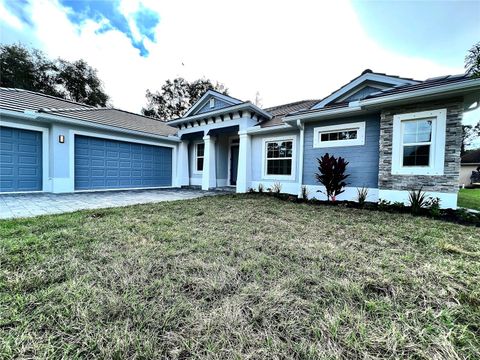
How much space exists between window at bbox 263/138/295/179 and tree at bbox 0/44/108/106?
→ 842 inches

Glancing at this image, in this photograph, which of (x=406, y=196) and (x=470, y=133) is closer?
(x=406, y=196)

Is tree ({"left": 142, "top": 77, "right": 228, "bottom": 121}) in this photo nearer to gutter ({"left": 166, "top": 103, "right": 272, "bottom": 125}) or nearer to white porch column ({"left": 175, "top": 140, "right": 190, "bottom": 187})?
white porch column ({"left": 175, "top": 140, "right": 190, "bottom": 187})

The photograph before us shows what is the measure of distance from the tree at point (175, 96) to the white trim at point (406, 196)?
21.6 m

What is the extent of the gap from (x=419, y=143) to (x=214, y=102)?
27.1 feet

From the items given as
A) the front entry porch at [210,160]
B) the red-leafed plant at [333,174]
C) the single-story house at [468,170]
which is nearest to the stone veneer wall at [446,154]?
the red-leafed plant at [333,174]

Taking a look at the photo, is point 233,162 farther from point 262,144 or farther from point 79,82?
point 79,82

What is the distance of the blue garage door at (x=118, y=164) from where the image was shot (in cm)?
819

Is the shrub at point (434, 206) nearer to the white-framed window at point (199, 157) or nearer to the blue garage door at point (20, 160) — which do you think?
the white-framed window at point (199, 157)

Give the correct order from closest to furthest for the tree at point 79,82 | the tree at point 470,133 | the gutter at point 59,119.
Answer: the gutter at point 59,119
the tree at point 79,82
the tree at point 470,133

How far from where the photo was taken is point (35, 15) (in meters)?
8.72

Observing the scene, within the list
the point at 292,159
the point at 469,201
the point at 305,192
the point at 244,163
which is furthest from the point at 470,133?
the point at 244,163

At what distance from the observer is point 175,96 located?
2419 cm

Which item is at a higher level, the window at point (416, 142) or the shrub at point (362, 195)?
the window at point (416, 142)

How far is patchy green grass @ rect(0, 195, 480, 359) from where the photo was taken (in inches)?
49.3
